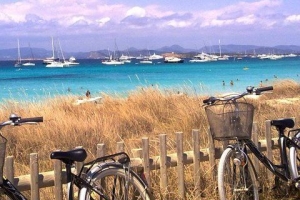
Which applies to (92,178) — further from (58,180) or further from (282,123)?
(282,123)

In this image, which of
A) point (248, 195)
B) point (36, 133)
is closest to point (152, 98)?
point (36, 133)

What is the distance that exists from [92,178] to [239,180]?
1.79m

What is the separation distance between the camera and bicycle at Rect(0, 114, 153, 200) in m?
3.32

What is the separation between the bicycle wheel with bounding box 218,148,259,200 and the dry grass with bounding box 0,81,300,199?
1.69 feet

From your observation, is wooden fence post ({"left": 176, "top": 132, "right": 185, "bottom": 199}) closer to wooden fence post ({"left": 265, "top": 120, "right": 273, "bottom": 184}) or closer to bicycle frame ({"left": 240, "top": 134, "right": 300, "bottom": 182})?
bicycle frame ({"left": 240, "top": 134, "right": 300, "bottom": 182})

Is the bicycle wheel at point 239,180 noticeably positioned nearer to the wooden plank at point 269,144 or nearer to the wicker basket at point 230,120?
the wicker basket at point 230,120

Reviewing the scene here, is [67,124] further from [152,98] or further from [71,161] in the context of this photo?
[71,161]

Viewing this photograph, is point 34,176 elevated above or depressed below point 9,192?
below

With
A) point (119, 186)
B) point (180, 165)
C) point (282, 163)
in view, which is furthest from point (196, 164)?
point (119, 186)

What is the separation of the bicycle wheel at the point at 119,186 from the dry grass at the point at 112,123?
3.04 feet

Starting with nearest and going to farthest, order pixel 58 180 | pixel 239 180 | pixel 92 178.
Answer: pixel 92 178 < pixel 58 180 < pixel 239 180

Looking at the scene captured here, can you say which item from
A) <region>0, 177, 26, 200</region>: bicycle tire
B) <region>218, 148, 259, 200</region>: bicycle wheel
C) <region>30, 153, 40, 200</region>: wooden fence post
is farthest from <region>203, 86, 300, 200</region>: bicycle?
<region>0, 177, 26, 200</region>: bicycle tire

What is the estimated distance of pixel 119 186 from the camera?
165 inches

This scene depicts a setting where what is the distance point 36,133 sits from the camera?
877cm
